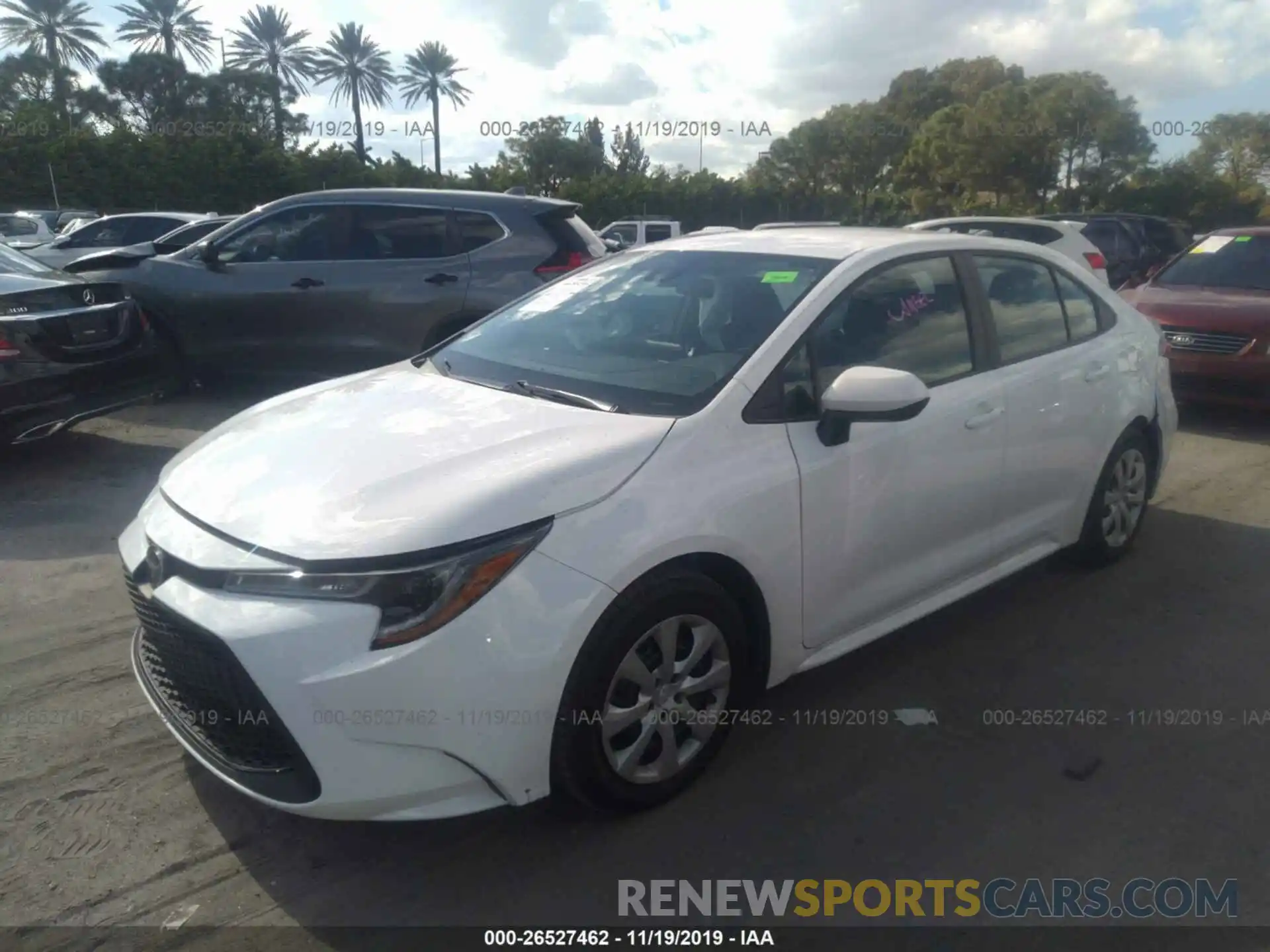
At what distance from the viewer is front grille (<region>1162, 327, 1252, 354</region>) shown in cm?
794

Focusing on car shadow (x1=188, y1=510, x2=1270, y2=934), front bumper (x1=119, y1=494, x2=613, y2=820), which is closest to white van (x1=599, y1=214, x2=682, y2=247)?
car shadow (x1=188, y1=510, x2=1270, y2=934)

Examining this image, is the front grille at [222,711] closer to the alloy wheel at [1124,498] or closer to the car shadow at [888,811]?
the car shadow at [888,811]

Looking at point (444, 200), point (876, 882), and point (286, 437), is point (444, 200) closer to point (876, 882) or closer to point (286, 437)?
point (286, 437)

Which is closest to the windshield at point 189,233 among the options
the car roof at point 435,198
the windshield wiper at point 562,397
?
the car roof at point 435,198

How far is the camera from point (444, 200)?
8227mm

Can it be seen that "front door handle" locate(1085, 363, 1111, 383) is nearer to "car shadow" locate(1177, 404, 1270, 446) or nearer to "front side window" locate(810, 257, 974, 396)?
"front side window" locate(810, 257, 974, 396)

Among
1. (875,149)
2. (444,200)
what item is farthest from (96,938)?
(875,149)

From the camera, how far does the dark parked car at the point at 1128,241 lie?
1557 cm

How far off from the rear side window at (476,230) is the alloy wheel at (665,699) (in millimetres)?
5710

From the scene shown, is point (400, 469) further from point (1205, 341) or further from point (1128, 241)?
point (1128, 241)

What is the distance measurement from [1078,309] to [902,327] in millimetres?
1388

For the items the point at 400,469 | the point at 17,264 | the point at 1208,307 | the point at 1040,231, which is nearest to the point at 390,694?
the point at 400,469

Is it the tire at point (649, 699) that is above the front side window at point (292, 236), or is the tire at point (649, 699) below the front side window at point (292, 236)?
below

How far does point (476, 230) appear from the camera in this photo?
8.13 m
